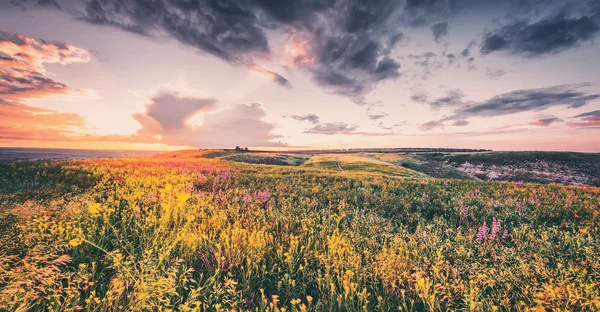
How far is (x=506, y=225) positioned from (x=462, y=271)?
527 cm

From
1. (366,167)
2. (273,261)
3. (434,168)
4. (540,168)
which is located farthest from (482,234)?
(434,168)

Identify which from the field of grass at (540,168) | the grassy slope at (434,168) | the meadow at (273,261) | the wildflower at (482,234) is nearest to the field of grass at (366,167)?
the grassy slope at (434,168)

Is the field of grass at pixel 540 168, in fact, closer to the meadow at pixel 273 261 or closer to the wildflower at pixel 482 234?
the meadow at pixel 273 261

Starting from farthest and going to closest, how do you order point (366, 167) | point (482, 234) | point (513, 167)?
point (513, 167) < point (366, 167) < point (482, 234)

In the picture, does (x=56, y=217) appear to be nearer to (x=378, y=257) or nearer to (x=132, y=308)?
(x=132, y=308)

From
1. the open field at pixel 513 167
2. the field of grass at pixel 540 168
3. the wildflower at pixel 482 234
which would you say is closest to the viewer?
the wildflower at pixel 482 234

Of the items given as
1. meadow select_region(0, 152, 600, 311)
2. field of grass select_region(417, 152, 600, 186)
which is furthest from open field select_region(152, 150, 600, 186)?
meadow select_region(0, 152, 600, 311)

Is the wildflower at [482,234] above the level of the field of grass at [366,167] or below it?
above

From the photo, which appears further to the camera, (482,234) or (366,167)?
(366,167)

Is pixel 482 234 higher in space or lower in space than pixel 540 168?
higher

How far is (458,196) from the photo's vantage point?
10.8 metres

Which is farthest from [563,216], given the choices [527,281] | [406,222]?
[527,281]

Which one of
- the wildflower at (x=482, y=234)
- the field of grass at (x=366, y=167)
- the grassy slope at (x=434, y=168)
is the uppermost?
the wildflower at (x=482, y=234)

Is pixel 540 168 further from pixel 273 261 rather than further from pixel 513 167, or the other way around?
pixel 273 261
